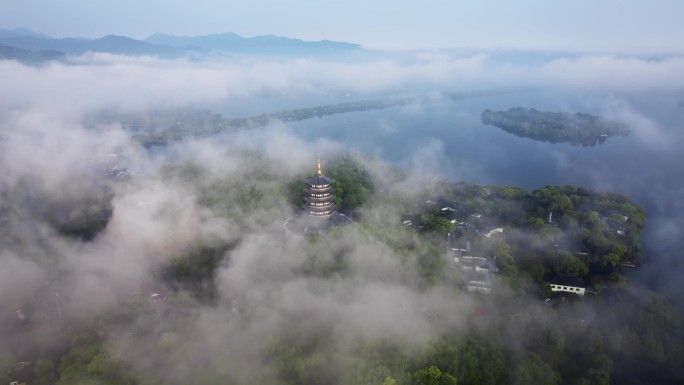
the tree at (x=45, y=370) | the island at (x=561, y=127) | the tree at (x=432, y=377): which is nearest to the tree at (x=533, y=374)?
the tree at (x=432, y=377)

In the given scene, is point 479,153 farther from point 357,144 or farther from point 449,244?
point 449,244

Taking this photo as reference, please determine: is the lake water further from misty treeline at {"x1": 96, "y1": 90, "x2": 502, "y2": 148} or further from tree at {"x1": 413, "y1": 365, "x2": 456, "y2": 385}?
tree at {"x1": 413, "y1": 365, "x2": 456, "y2": 385}

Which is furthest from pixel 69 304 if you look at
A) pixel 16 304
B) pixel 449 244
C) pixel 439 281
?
pixel 449 244

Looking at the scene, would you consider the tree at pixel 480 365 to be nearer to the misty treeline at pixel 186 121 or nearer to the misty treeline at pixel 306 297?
the misty treeline at pixel 306 297

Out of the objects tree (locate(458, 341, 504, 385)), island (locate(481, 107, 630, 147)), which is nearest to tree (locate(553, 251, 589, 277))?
tree (locate(458, 341, 504, 385))

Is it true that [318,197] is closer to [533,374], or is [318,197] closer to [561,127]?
[533,374]

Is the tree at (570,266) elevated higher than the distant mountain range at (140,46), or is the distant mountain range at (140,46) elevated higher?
the distant mountain range at (140,46)
